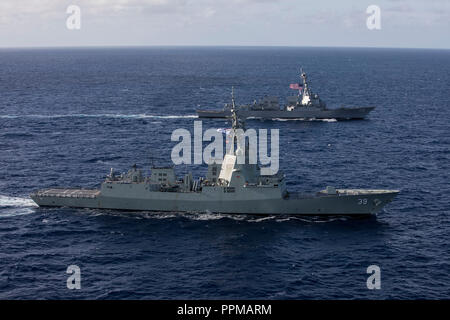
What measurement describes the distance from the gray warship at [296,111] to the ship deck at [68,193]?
6577 centimetres

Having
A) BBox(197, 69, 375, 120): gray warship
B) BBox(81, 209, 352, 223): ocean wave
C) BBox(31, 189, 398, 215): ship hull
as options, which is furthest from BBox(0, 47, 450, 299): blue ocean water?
BBox(197, 69, 375, 120): gray warship

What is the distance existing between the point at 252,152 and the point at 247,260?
15568 millimetres

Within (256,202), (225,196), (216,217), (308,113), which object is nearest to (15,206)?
(216,217)

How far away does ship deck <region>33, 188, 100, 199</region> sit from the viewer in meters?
59.1

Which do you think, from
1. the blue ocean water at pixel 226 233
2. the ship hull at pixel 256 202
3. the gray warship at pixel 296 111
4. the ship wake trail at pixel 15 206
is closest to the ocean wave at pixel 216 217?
the blue ocean water at pixel 226 233

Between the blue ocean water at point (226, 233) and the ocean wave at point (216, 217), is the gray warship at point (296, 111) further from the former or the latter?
the ocean wave at point (216, 217)

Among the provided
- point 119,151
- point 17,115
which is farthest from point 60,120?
point 119,151

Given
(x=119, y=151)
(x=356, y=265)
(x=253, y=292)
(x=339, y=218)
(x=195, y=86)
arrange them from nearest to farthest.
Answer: (x=253, y=292), (x=356, y=265), (x=339, y=218), (x=119, y=151), (x=195, y=86)

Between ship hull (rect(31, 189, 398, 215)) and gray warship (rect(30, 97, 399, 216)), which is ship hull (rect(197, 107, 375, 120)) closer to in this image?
gray warship (rect(30, 97, 399, 216))

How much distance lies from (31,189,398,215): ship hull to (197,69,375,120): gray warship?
6693 cm

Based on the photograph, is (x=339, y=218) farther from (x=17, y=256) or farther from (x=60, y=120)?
(x=60, y=120)

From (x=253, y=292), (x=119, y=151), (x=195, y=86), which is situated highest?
(x=195, y=86)

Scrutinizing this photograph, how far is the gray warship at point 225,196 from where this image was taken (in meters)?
56.8
